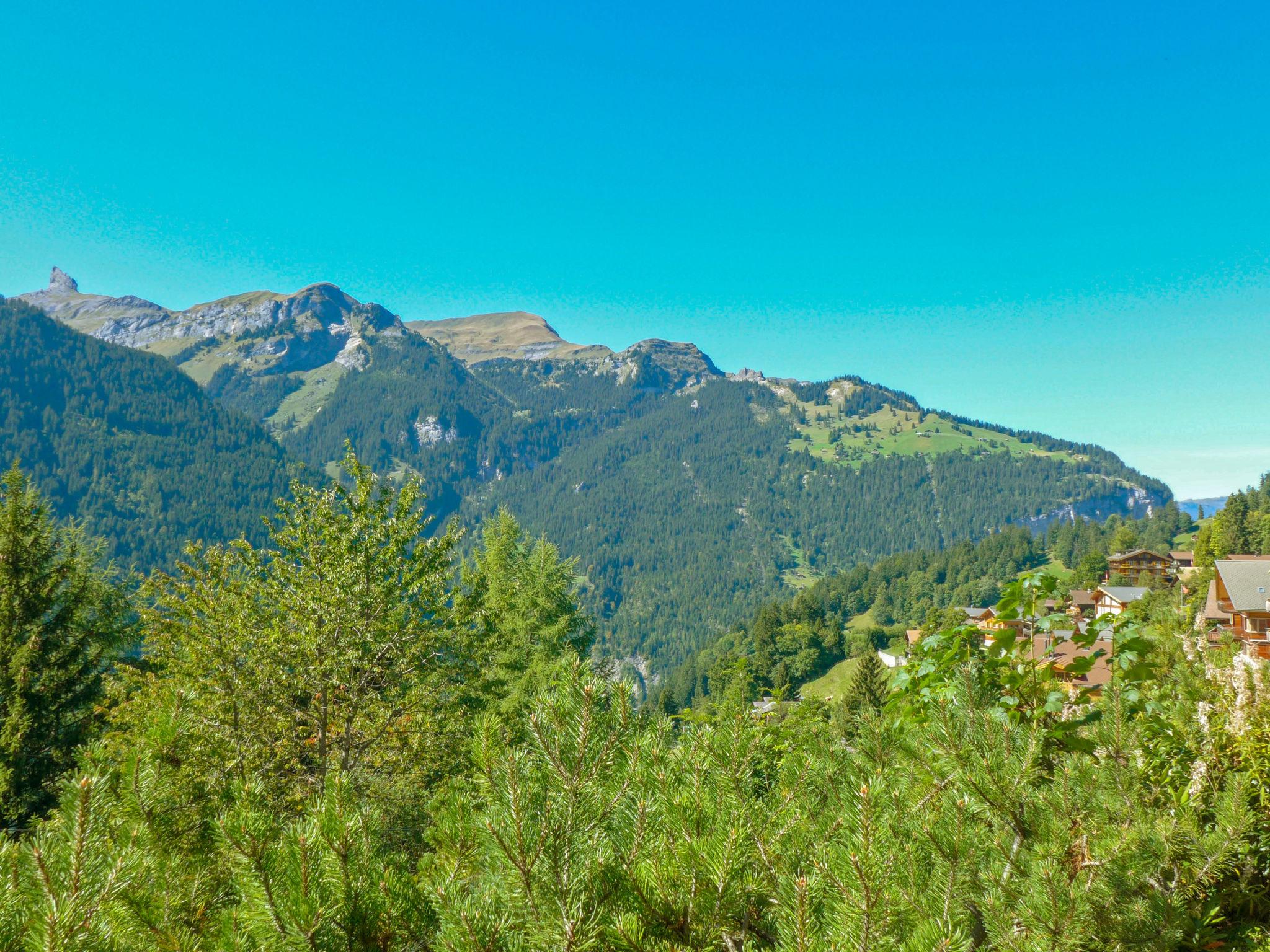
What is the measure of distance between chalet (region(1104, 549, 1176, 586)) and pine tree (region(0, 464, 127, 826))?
106746 millimetres

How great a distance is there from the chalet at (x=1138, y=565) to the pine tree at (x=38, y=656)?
106746mm

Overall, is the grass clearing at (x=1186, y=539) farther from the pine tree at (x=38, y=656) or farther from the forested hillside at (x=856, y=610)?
the pine tree at (x=38, y=656)

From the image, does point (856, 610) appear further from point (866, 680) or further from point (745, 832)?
point (745, 832)

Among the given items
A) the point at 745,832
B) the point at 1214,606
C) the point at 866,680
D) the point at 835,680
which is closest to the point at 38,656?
the point at 745,832

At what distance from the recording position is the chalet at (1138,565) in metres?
88.8

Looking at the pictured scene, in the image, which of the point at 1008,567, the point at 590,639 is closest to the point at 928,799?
the point at 590,639

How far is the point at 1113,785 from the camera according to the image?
314 centimetres

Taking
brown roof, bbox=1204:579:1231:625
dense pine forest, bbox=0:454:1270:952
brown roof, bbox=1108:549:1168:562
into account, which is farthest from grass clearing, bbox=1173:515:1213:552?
dense pine forest, bbox=0:454:1270:952

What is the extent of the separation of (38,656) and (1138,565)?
116 m

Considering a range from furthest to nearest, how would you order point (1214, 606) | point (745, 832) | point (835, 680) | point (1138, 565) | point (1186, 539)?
1. point (1186, 539)
2. point (1138, 565)
3. point (835, 680)
4. point (1214, 606)
5. point (745, 832)

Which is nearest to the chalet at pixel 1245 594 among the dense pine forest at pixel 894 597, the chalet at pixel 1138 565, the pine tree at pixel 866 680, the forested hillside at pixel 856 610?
the pine tree at pixel 866 680

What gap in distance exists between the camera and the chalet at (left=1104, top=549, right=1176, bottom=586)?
88.8m

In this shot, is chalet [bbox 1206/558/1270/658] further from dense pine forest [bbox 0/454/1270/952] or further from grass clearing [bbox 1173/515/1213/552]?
grass clearing [bbox 1173/515/1213/552]

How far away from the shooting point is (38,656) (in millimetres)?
13383
